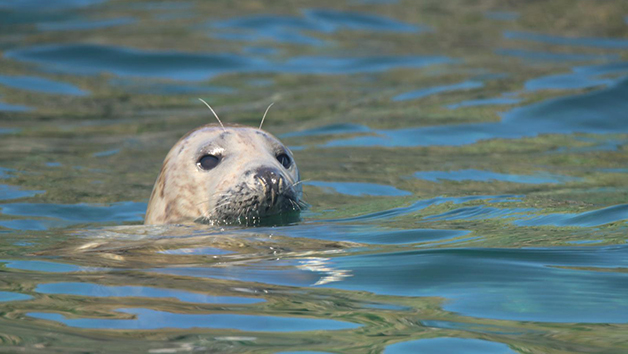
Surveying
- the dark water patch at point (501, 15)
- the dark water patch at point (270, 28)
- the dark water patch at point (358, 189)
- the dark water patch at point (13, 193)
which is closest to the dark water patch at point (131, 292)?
the dark water patch at point (13, 193)

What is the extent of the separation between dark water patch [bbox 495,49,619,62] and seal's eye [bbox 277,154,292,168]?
6.52m

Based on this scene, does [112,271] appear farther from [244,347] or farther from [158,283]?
[244,347]

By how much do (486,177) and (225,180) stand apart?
247 centimetres

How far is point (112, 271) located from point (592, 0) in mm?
10989

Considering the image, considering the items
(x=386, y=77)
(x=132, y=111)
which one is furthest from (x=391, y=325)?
(x=386, y=77)

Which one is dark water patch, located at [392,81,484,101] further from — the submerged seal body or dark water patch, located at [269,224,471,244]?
dark water patch, located at [269,224,471,244]

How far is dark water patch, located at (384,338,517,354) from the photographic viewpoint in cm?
287

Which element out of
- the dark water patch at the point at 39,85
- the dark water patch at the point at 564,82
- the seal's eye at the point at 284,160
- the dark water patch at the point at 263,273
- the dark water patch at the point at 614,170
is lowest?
the dark water patch at the point at 263,273

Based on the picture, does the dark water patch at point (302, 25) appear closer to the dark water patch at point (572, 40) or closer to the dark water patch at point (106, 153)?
the dark water patch at point (572, 40)

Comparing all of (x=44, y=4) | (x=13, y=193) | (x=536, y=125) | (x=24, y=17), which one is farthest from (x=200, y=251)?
(x=44, y=4)

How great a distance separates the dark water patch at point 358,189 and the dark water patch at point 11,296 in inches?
132

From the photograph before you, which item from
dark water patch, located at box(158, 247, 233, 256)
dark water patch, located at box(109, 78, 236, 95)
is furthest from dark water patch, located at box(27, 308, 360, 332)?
dark water patch, located at box(109, 78, 236, 95)

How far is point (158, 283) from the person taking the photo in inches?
142

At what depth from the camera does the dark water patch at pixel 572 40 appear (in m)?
12.0
